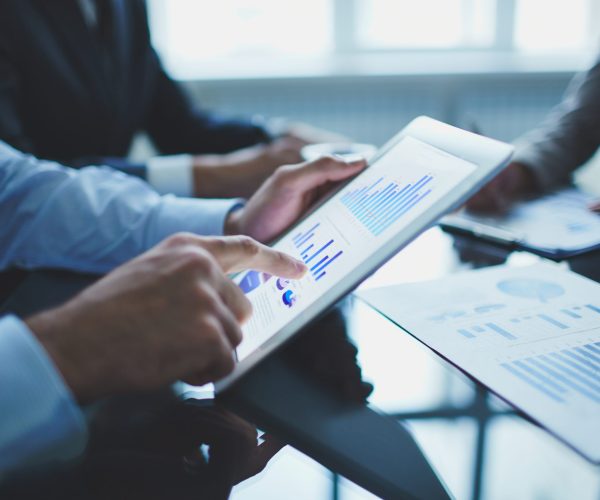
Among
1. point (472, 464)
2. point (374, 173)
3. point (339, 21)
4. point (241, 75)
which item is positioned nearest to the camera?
point (472, 464)

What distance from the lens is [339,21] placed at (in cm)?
252

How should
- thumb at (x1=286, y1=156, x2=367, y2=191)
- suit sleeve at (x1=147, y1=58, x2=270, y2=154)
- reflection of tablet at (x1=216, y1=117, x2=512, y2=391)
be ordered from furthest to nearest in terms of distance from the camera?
suit sleeve at (x1=147, y1=58, x2=270, y2=154)
thumb at (x1=286, y1=156, x2=367, y2=191)
reflection of tablet at (x1=216, y1=117, x2=512, y2=391)

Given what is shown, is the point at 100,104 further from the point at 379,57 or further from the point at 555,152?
the point at 379,57

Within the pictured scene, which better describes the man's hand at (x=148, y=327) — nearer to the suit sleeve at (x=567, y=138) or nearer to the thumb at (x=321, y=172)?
the thumb at (x=321, y=172)

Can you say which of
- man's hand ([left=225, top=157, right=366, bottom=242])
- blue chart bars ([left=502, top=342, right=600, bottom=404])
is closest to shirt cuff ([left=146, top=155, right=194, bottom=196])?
man's hand ([left=225, top=157, right=366, bottom=242])

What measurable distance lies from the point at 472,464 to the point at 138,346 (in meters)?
0.21

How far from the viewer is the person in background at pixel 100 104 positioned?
103 cm

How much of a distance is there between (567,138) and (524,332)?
2.56 ft

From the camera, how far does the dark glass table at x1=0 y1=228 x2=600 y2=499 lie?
0.31 meters

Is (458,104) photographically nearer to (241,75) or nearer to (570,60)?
(570,60)

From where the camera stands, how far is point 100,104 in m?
1.20

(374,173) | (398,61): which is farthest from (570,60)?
(374,173)

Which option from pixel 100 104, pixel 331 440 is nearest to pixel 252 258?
pixel 331 440

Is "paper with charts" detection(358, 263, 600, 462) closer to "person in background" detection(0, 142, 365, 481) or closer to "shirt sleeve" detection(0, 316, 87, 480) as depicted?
"person in background" detection(0, 142, 365, 481)
